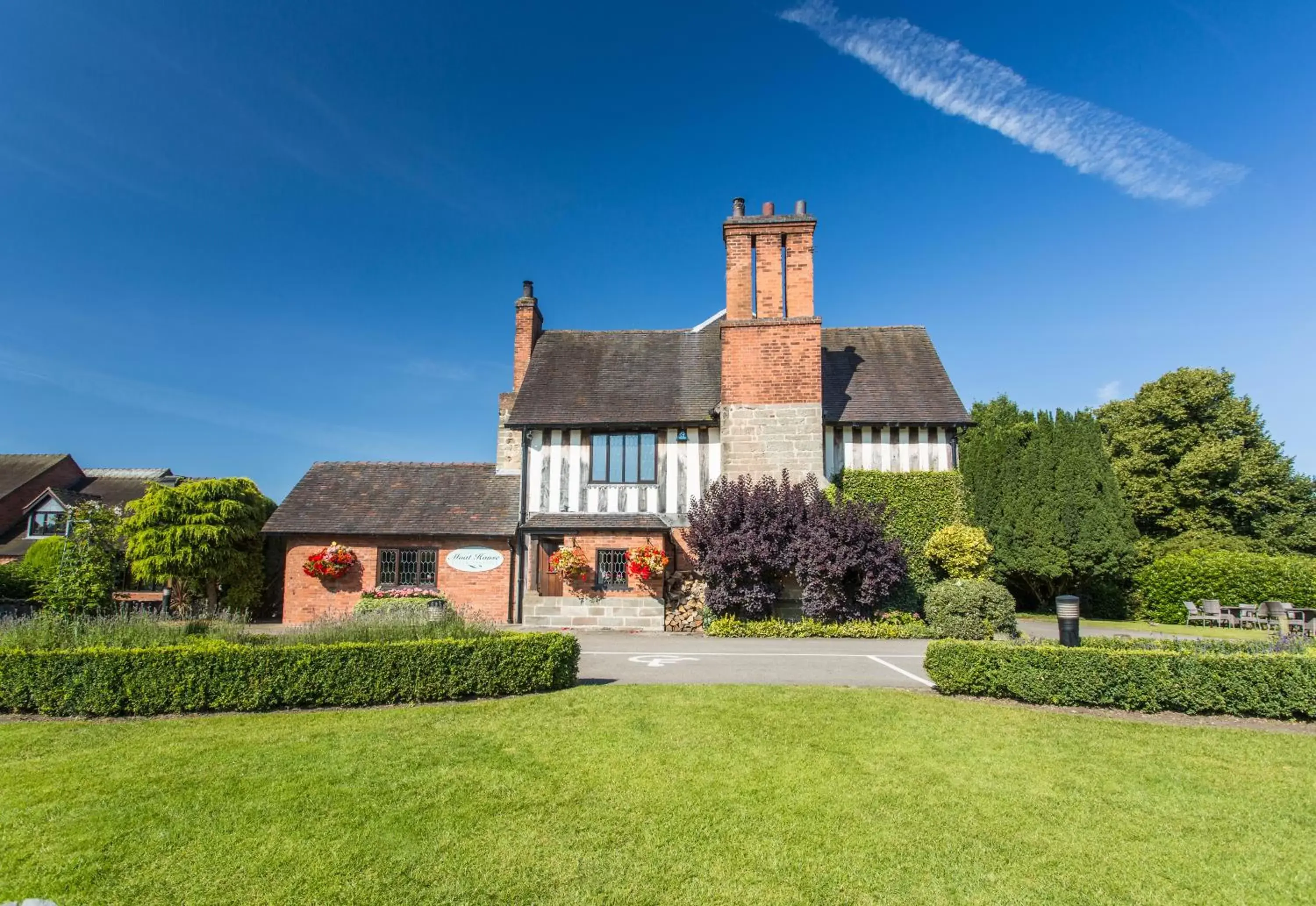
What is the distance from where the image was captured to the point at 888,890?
364 cm

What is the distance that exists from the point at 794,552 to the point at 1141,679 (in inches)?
290

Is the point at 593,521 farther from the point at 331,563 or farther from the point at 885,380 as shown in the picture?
the point at 885,380

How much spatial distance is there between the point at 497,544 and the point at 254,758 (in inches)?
465

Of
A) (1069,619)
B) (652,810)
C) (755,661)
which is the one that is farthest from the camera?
(755,661)

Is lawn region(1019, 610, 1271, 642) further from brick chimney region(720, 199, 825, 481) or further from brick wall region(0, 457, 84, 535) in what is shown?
brick wall region(0, 457, 84, 535)

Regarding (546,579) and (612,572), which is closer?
(612,572)

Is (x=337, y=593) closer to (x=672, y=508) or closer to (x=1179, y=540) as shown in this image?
(x=672, y=508)

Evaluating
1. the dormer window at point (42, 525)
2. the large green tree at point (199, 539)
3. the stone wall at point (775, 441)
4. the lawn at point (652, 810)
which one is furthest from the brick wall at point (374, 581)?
the dormer window at point (42, 525)

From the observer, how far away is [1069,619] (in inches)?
326

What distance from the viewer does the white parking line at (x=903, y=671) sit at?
8.88 meters

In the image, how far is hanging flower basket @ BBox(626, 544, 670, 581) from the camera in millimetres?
15359

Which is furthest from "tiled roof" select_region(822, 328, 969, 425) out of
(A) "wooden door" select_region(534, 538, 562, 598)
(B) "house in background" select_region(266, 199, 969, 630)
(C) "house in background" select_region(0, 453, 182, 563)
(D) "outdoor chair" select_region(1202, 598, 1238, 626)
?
(C) "house in background" select_region(0, 453, 182, 563)

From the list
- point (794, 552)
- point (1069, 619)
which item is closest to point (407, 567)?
point (794, 552)

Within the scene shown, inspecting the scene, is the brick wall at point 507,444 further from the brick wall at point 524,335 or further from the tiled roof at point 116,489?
the tiled roof at point 116,489
